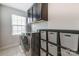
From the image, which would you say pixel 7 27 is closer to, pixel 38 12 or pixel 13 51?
pixel 13 51

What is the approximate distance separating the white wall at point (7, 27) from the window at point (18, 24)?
5 cm

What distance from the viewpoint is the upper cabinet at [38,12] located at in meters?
1.20

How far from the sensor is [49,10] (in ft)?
3.94

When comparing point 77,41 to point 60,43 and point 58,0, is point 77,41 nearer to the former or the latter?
point 60,43

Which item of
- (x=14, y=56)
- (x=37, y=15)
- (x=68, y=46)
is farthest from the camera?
(x=37, y=15)

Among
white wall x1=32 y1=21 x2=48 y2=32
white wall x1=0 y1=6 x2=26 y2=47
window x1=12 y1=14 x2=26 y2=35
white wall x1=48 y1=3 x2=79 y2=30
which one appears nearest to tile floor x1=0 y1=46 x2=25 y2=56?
white wall x1=0 y1=6 x2=26 y2=47

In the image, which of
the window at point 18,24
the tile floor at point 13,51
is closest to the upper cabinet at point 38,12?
the window at point 18,24

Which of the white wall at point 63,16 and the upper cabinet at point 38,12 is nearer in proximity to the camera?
the white wall at point 63,16

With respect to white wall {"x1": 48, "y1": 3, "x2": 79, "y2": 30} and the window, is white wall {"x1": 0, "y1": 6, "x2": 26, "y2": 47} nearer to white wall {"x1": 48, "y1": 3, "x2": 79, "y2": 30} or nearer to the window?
the window

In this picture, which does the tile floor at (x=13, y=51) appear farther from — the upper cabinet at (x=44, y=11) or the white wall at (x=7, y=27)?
the upper cabinet at (x=44, y=11)

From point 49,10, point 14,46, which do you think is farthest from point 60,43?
point 14,46

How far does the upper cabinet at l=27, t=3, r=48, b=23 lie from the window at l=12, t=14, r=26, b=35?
0.34 ft

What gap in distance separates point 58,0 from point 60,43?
1.94ft

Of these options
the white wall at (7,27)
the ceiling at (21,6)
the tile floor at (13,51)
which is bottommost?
the tile floor at (13,51)
